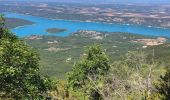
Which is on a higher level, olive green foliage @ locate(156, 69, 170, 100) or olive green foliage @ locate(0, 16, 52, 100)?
olive green foliage @ locate(156, 69, 170, 100)

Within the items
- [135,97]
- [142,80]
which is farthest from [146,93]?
[142,80]

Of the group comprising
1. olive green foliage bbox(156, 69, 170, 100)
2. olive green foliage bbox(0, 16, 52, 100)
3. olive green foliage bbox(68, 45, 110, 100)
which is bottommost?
olive green foliage bbox(68, 45, 110, 100)

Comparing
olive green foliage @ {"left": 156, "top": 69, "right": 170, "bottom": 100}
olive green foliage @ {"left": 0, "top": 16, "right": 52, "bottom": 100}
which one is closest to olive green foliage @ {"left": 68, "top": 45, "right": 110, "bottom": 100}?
olive green foliage @ {"left": 0, "top": 16, "right": 52, "bottom": 100}

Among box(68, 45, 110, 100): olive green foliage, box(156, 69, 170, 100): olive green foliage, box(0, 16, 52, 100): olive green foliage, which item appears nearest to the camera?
box(156, 69, 170, 100): olive green foliage

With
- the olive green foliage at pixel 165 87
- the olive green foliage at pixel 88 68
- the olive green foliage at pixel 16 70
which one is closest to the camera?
the olive green foliage at pixel 165 87

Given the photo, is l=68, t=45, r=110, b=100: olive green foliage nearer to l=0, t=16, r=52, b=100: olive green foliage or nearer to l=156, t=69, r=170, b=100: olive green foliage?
l=0, t=16, r=52, b=100: olive green foliage

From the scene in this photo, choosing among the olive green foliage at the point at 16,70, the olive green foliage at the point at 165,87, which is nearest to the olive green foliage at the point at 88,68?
the olive green foliage at the point at 16,70

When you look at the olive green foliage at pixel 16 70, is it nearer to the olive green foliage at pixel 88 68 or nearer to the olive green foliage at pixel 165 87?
the olive green foliage at pixel 165 87

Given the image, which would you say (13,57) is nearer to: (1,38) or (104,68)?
(1,38)
